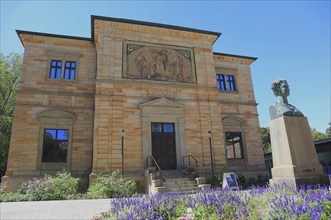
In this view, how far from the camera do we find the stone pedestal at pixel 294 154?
7666mm

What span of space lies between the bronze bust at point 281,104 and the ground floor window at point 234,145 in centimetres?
1147

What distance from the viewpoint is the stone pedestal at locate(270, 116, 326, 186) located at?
7666 millimetres

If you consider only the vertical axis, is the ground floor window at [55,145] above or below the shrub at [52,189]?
above

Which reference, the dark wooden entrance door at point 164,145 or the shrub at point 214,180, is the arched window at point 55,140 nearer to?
the dark wooden entrance door at point 164,145

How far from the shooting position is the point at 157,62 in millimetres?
17984

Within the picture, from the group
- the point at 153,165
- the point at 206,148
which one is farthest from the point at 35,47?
the point at 206,148

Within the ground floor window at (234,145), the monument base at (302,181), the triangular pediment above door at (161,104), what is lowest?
the monument base at (302,181)

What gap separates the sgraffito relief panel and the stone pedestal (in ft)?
35.0

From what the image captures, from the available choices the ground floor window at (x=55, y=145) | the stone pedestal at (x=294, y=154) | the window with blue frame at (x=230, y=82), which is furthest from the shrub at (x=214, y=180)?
the ground floor window at (x=55, y=145)

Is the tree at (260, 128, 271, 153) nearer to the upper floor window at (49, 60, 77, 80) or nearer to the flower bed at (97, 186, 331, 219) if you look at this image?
the upper floor window at (49, 60, 77, 80)

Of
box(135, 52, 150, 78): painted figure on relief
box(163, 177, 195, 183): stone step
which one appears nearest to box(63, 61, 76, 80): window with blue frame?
box(135, 52, 150, 78): painted figure on relief

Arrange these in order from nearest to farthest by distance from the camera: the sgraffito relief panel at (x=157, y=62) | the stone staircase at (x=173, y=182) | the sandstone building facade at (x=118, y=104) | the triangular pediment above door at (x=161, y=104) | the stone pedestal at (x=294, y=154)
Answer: the stone pedestal at (x=294, y=154), the stone staircase at (x=173, y=182), the sandstone building facade at (x=118, y=104), the triangular pediment above door at (x=161, y=104), the sgraffito relief panel at (x=157, y=62)

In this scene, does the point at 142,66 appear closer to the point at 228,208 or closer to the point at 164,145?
the point at 164,145

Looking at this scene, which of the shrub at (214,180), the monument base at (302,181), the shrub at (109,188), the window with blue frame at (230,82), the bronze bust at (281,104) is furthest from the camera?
the window with blue frame at (230,82)
